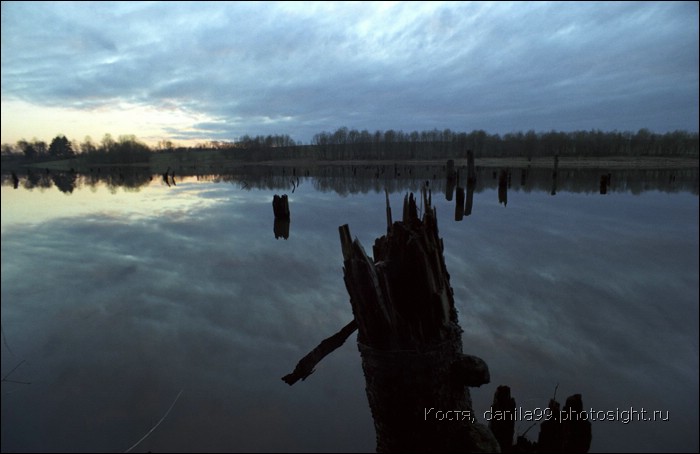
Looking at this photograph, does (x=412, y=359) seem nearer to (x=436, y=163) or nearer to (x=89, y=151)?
(x=436, y=163)

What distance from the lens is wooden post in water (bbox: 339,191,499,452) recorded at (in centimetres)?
297

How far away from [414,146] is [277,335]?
135 m

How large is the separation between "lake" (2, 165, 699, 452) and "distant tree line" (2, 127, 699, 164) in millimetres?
112981

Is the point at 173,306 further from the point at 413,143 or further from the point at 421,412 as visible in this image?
the point at 413,143

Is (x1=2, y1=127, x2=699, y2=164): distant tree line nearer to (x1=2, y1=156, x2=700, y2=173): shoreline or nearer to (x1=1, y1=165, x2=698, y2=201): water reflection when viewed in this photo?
(x1=2, y1=156, x2=700, y2=173): shoreline

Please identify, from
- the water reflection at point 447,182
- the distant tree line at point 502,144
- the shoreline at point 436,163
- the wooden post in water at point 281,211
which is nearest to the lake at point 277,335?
the wooden post in water at point 281,211

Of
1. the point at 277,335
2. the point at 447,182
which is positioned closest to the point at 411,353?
the point at 277,335

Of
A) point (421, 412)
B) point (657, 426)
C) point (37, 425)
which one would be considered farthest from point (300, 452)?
point (657, 426)

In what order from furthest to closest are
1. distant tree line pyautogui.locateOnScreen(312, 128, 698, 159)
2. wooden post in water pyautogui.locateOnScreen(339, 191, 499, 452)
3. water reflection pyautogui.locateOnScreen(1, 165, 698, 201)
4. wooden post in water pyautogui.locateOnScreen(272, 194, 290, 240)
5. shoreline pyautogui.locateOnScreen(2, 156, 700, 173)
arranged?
distant tree line pyautogui.locateOnScreen(312, 128, 698, 159), shoreline pyautogui.locateOnScreen(2, 156, 700, 173), water reflection pyautogui.locateOnScreen(1, 165, 698, 201), wooden post in water pyautogui.locateOnScreen(272, 194, 290, 240), wooden post in water pyautogui.locateOnScreen(339, 191, 499, 452)

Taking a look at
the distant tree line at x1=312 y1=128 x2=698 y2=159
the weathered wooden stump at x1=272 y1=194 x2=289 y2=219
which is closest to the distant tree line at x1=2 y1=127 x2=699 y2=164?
the distant tree line at x1=312 y1=128 x2=698 y2=159

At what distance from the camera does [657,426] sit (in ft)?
17.3

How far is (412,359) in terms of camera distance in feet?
9.73

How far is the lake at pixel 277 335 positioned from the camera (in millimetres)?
5508

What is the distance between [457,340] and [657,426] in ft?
14.8
